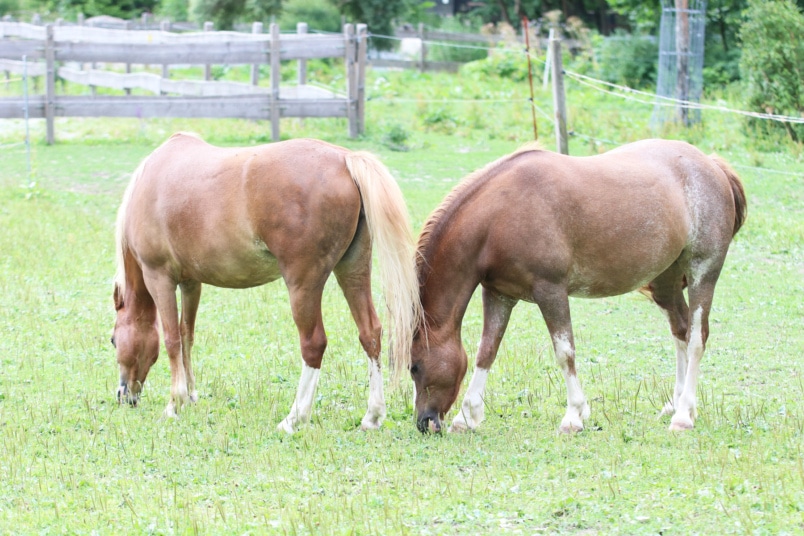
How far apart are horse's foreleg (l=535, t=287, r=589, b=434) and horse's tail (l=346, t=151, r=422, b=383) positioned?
726 mm

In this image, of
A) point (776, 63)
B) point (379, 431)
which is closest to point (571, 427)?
point (379, 431)

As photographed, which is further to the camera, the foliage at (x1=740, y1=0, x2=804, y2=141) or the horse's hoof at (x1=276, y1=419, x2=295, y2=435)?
the foliage at (x1=740, y1=0, x2=804, y2=141)

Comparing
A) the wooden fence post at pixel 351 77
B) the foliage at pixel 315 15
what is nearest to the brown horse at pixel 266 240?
the wooden fence post at pixel 351 77

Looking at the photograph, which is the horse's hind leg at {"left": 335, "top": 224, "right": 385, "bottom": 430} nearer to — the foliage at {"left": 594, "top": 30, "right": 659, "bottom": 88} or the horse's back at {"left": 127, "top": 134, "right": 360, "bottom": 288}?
the horse's back at {"left": 127, "top": 134, "right": 360, "bottom": 288}

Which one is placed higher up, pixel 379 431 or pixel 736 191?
pixel 736 191

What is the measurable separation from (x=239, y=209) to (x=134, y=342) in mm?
1380

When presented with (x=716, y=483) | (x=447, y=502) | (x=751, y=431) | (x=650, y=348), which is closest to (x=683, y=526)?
(x=716, y=483)

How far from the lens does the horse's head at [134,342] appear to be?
623cm

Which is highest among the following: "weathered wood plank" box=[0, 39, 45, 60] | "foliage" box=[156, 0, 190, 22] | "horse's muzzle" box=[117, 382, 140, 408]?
"foliage" box=[156, 0, 190, 22]

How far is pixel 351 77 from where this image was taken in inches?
653

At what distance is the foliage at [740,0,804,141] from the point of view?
15.0 metres

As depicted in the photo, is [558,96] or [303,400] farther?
[558,96]

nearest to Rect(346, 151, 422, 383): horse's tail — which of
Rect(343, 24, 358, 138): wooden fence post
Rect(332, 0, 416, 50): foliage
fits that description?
Rect(343, 24, 358, 138): wooden fence post

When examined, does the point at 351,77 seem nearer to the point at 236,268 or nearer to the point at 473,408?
the point at 236,268
